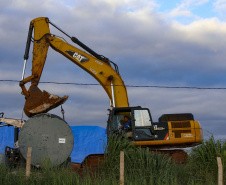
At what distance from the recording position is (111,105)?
700 inches

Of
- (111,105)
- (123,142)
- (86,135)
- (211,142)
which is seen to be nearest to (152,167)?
(123,142)

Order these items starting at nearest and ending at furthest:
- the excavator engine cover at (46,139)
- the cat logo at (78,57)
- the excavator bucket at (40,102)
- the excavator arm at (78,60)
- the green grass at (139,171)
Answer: the green grass at (139,171) < the excavator engine cover at (46,139) < the excavator bucket at (40,102) < the excavator arm at (78,60) < the cat logo at (78,57)

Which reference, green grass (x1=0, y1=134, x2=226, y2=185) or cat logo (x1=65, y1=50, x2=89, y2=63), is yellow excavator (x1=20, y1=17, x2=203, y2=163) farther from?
green grass (x1=0, y1=134, x2=226, y2=185)

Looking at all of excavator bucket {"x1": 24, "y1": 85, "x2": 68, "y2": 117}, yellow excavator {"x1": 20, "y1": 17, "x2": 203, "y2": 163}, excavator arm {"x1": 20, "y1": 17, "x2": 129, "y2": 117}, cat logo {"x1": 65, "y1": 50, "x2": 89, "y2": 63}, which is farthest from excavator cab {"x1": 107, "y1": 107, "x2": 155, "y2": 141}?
cat logo {"x1": 65, "y1": 50, "x2": 89, "y2": 63}

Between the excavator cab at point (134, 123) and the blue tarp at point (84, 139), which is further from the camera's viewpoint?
the blue tarp at point (84, 139)

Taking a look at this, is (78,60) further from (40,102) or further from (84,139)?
(84,139)

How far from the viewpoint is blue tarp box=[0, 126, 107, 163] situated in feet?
113

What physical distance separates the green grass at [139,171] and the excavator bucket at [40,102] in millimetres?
2582

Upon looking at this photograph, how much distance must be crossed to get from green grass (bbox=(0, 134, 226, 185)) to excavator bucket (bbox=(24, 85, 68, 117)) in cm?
258

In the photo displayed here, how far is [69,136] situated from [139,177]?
369 centimetres

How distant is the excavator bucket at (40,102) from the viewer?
15.9m

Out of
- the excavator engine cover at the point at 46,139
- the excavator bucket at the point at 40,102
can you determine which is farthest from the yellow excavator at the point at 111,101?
the excavator engine cover at the point at 46,139

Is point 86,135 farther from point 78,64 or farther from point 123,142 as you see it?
point 123,142

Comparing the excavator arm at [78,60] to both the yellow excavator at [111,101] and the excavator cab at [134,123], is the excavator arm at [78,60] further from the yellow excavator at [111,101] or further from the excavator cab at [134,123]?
the excavator cab at [134,123]
